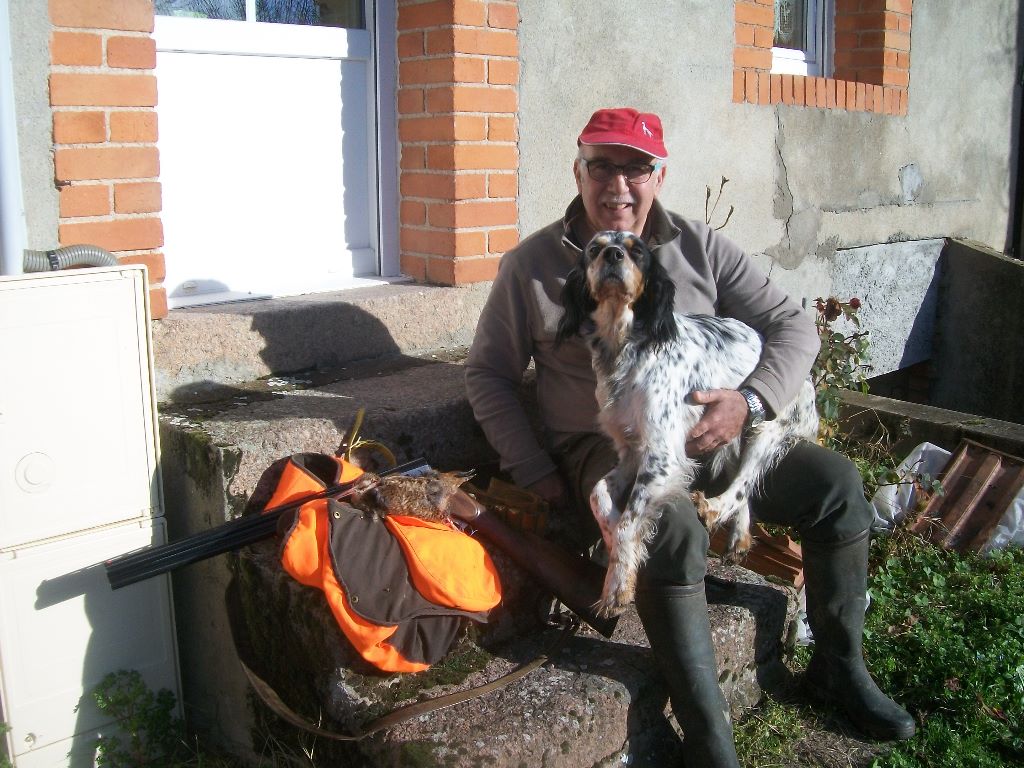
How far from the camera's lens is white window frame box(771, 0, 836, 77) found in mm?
6250

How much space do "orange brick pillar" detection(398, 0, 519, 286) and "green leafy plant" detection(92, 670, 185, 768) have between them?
6.17 ft

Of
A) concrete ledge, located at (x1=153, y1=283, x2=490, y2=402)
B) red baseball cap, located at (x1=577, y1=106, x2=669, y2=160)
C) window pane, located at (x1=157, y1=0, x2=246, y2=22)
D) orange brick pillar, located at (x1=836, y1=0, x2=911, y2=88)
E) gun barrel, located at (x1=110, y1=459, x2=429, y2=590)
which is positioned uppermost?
orange brick pillar, located at (x1=836, y1=0, x2=911, y2=88)

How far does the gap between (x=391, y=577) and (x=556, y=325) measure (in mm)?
945

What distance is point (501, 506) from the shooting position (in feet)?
9.43

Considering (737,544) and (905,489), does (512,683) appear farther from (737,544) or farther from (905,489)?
(905,489)

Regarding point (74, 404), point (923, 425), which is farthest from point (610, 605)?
point (923, 425)

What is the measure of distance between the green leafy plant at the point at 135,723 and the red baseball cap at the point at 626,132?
1.94 m

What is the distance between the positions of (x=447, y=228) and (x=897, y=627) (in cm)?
212

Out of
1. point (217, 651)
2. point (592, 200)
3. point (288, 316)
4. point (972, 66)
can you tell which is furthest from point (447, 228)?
point (972, 66)

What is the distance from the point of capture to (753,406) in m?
2.86

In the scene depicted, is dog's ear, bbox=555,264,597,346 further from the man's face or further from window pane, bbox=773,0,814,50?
window pane, bbox=773,0,814,50

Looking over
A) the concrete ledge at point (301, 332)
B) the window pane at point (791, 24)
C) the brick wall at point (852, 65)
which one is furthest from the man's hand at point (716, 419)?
the window pane at point (791, 24)

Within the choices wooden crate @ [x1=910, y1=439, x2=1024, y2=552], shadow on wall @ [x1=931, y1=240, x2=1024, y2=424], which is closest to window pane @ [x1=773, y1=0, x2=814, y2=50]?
shadow on wall @ [x1=931, y1=240, x2=1024, y2=424]

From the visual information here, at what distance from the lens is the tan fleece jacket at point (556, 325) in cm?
301
